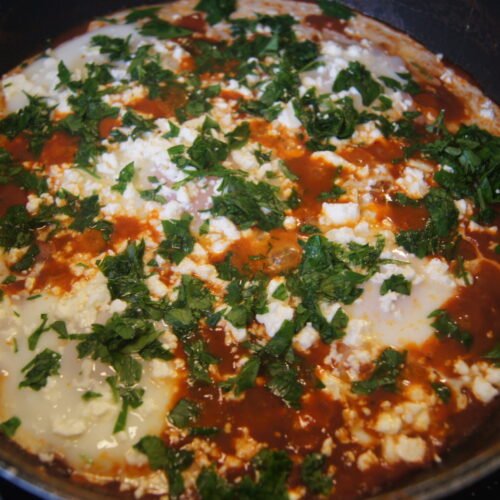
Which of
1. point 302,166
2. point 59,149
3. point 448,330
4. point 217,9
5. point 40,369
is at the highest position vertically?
point 217,9

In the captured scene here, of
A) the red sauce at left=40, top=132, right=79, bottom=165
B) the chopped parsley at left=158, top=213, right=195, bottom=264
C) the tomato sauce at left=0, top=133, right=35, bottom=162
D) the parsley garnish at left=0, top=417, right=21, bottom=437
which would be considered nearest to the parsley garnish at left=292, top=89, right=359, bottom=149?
the chopped parsley at left=158, top=213, right=195, bottom=264

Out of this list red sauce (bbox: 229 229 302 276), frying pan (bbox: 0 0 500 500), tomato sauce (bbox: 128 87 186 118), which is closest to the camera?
red sauce (bbox: 229 229 302 276)

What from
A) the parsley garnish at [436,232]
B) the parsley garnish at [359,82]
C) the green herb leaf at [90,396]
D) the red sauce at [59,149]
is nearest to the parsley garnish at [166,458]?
the green herb leaf at [90,396]

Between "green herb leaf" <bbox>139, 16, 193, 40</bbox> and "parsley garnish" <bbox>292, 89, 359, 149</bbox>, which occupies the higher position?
"green herb leaf" <bbox>139, 16, 193, 40</bbox>

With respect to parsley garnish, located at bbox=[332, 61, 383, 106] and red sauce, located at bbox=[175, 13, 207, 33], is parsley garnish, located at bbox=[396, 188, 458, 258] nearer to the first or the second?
parsley garnish, located at bbox=[332, 61, 383, 106]

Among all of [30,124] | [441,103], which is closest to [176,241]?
[30,124]

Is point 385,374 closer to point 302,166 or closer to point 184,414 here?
point 184,414
